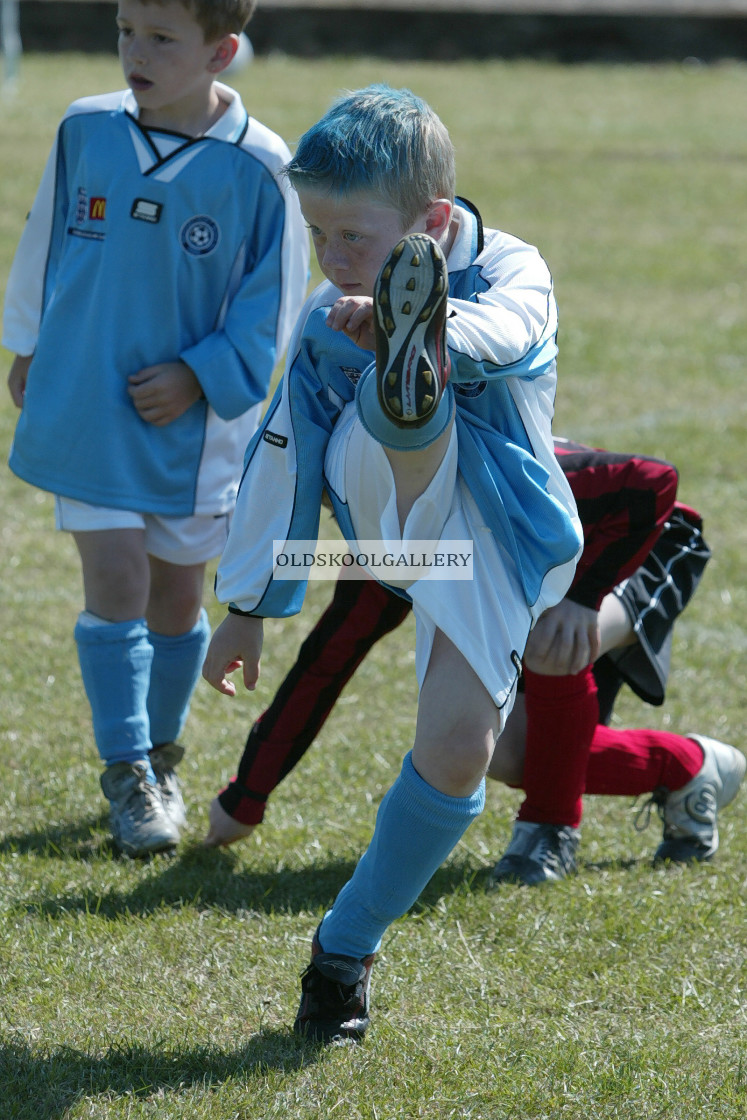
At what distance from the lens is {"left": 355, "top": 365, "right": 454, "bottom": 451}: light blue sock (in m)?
1.95

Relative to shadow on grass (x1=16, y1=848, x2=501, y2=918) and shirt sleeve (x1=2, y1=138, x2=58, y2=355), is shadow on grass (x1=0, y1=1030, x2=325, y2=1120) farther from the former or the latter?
shirt sleeve (x1=2, y1=138, x2=58, y2=355)

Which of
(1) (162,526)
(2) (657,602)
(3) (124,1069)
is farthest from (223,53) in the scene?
(3) (124,1069)

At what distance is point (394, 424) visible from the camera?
1.92 metres

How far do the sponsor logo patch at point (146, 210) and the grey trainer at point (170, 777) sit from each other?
1191mm

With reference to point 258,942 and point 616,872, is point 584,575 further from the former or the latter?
point 258,942

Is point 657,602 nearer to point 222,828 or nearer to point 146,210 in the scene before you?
point 222,828

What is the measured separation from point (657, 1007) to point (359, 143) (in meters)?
1.54

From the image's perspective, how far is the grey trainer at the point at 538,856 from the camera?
113 inches

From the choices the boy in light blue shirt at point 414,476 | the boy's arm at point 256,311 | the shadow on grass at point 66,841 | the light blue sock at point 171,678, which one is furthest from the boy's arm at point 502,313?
the shadow on grass at point 66,841

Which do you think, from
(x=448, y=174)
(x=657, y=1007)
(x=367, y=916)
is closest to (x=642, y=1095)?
(x=657, y=1007)

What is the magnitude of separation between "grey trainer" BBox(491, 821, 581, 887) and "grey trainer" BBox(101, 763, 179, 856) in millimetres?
698

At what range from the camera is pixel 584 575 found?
2.73 m

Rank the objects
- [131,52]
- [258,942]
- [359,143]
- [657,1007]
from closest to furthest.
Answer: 1. [359,143]
2. [657,1007]
3. [258,942]
4. [131,52]

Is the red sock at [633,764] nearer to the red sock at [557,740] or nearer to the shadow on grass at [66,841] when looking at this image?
the red sock at [557,740]
